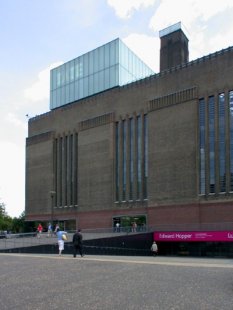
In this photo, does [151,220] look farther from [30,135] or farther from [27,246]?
[30,135]

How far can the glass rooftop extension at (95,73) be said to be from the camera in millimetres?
69812

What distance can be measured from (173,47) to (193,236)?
102 ft

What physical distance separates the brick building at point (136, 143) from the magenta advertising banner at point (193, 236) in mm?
1111

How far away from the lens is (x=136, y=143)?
6122 cm

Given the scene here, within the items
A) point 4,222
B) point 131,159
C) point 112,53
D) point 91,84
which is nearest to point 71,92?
point 91,84

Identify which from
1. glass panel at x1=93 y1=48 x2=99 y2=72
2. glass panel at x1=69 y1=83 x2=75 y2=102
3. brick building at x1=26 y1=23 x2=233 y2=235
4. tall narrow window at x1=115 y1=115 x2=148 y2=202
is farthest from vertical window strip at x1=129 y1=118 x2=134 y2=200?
glass panel at x1=69 y1=83 x2=75 y2=102

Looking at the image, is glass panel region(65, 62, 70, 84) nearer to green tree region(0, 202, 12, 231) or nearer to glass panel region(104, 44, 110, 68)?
glass panel region(104, 44, 110, 68)

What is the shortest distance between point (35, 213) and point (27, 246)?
37.2 m

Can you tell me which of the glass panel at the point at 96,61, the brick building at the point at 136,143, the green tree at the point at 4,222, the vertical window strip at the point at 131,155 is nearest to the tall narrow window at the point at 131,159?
the vertical window strip at the point at 131,155

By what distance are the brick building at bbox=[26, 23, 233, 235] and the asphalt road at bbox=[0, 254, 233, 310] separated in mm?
31214

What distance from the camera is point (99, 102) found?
6694 centimetres

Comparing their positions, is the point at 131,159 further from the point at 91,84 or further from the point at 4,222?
the point at 4,222

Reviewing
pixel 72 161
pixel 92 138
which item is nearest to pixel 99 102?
pixel 92 138

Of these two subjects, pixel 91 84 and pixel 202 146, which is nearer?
pixel 202 146
